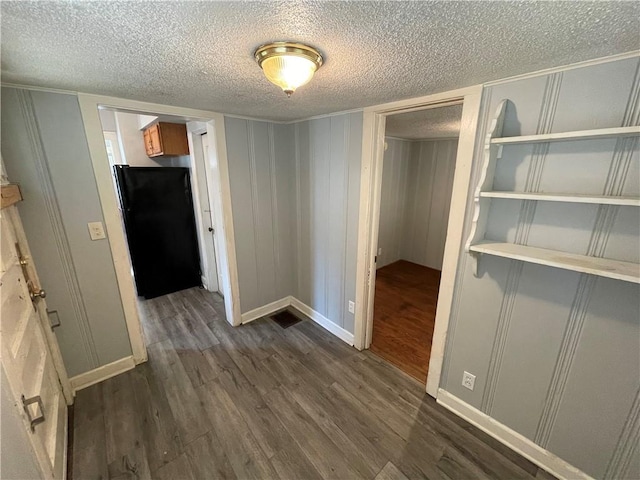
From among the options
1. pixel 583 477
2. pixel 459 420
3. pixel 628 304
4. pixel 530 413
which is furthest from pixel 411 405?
pixel 628 304

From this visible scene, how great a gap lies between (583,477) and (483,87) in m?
2.11

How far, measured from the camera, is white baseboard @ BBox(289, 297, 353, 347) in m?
2.50

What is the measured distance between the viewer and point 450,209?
5.14ft

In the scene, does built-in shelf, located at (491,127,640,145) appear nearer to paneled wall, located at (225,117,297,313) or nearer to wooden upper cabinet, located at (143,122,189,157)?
paneled wall, located at (225,117,297,313)

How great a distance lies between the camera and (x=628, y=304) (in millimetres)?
1101

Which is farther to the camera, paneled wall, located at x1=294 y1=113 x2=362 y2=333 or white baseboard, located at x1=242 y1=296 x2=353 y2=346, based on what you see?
white baseboard, located at x1=242 y1=296 x2=353 y2=346

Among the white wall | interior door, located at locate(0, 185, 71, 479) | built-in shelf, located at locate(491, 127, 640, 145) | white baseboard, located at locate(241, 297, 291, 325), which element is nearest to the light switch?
interior door, located at locate(0, 185, 71, 479)

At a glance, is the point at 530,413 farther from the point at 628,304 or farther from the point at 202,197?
the point at 202,197

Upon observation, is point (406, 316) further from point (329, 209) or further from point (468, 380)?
point (329, 209)

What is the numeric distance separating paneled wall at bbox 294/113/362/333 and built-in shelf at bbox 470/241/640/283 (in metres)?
1.08

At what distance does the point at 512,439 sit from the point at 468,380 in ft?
1.19

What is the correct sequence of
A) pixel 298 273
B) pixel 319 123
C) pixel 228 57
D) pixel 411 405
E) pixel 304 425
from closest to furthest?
pixel 228 57 → pixel 304 425 → pixel 411 405 → pixel 319 123 → pixel 298 273

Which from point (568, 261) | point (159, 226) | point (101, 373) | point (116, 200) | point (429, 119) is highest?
point (429, 119)

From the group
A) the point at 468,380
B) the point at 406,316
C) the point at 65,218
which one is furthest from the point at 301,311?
the point at 65,218
